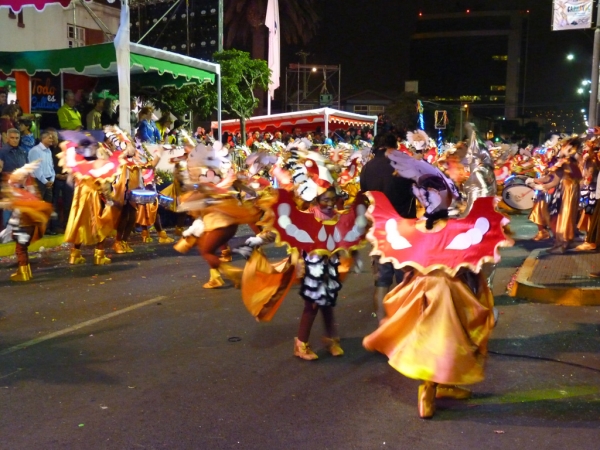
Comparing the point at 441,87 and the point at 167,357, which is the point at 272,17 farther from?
the point at 441,87

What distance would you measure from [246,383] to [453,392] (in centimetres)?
150

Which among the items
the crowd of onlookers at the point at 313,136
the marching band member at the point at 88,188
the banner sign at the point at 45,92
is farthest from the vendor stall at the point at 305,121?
the marching band member at the point at 88,188

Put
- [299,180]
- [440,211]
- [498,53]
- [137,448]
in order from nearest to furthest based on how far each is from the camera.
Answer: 1. [137,448]
2. [440,211]
3. [299,180]
4. [498,53]

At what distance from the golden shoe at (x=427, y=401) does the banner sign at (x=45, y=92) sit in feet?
43.4

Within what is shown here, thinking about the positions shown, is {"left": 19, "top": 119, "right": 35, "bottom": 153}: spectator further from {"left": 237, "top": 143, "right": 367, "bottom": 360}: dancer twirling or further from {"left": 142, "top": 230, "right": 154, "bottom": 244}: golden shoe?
{"left": 237, "top": 143, "right": 367, "bottom": 360}: dancer twirling

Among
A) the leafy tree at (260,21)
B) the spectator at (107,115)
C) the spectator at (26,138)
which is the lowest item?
the spectator at (26,138)

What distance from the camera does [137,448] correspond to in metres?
3.72

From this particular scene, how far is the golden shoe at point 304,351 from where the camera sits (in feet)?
17.7

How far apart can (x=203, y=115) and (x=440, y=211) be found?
1589cm

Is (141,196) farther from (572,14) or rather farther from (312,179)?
(572,14)

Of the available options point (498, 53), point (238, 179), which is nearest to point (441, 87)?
point (498, 53)

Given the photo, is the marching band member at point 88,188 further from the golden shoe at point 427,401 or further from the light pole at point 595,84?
the light pole at point 595,84

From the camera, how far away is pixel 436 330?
4141 mm

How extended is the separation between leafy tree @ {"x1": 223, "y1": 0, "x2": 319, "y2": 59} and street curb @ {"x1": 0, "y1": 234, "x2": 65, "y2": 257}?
20090 mm
